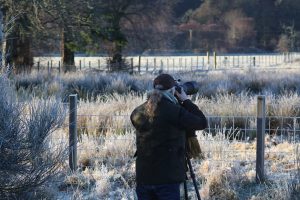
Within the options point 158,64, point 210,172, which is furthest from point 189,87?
point 158,64

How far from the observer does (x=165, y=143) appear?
4859 mm

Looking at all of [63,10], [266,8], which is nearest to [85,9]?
[63,10]

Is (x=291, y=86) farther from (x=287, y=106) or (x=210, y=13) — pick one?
(x=210, y=13)

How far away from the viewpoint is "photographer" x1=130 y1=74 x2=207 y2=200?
4820 mm

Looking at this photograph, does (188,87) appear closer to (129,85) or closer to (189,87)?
(189,87)

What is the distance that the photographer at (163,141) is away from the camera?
15.8ft

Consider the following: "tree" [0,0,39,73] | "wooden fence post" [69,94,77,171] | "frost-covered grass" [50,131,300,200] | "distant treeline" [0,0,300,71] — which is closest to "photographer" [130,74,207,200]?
"frost-covered grass" [50,131,300,200]

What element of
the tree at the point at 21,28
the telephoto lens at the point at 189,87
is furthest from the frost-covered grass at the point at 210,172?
the tree at the point at 21,28

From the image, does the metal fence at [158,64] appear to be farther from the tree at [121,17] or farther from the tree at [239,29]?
the tree at [239,29]

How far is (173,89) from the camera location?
5.05m

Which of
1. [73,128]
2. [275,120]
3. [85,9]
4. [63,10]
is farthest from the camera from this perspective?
[85,9]

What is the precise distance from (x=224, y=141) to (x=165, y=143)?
12.2 feet

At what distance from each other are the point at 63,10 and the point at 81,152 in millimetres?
15411

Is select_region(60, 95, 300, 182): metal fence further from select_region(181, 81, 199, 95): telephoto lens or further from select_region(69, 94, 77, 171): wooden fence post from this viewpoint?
select_region(181, 81, 199, 95): telephoto lens
